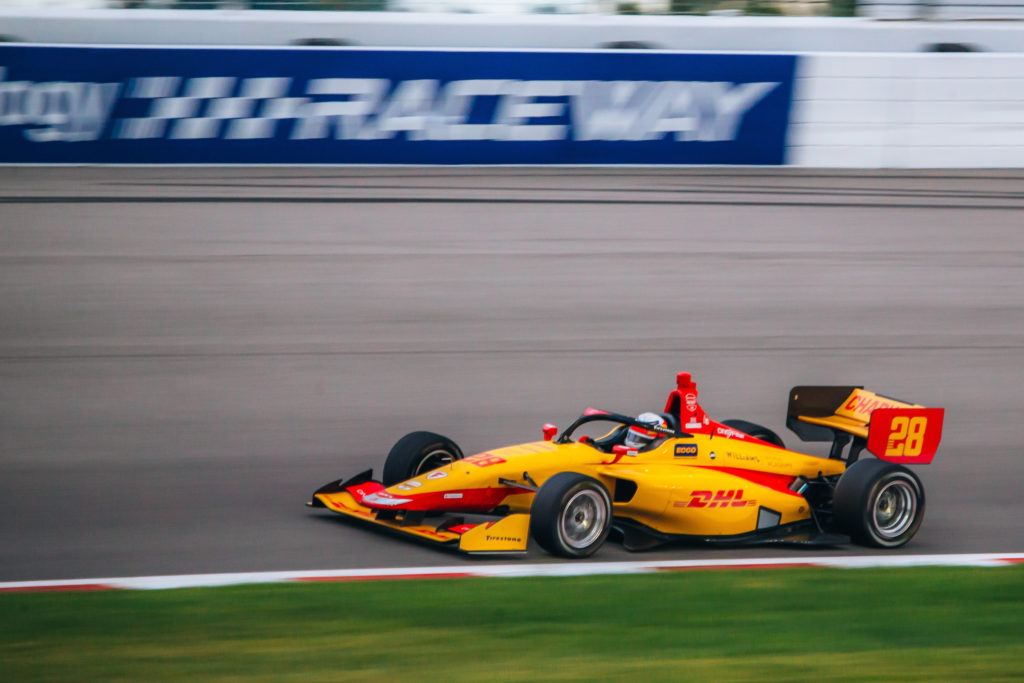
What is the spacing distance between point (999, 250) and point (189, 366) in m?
10.3

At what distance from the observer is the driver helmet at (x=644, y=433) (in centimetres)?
745

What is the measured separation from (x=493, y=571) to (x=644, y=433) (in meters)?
1.46

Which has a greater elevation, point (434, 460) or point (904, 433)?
point (904, 433)

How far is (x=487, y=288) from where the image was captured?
14.1m

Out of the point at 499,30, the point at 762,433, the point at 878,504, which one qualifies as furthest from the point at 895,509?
the point at 499,30

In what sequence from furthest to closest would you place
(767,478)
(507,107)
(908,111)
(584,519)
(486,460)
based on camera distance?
(908,111)
(507,107)
(767,478)
(486,460)
(584,519)

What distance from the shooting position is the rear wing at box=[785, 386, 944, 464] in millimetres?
7715

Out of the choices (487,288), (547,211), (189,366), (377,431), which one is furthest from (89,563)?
(547,211)

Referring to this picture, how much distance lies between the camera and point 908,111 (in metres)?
17.9

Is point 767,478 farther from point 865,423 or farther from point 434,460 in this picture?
point 434,460

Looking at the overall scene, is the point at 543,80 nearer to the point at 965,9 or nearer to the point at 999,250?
the point at 999,250

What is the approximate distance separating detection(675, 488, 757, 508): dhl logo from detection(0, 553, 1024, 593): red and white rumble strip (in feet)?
1.12

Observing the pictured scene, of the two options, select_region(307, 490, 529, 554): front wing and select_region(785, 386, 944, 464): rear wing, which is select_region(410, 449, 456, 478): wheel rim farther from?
select_region(785, 386, 944, 464): rear wing

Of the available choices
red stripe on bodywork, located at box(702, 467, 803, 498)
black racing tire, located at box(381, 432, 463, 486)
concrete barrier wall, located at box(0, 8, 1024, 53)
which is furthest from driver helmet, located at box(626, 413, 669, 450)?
concrete barrier wall, located at box(0, 8, 1024, 53)
